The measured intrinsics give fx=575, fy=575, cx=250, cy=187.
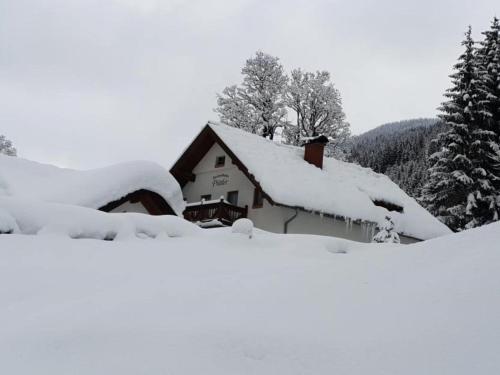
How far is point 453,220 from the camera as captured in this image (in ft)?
89.2

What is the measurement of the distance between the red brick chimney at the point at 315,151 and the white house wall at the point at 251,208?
3668 mm

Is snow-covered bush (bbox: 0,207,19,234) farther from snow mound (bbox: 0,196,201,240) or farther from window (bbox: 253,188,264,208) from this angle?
window (bbox: 253,188,264,208)

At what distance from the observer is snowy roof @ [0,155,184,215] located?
Answer: 41.9ft

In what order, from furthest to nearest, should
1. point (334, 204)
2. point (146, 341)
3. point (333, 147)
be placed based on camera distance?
1. point (333, 147)
2. point (334, 204)
3. point (146, 341)

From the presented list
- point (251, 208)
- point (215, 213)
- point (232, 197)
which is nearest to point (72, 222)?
point (215, 213)

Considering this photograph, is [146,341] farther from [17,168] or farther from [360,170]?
[360,170]

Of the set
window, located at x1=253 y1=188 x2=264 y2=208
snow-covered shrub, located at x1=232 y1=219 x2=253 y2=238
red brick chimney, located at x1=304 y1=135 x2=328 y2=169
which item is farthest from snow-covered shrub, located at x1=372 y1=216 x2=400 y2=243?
snow-covered shrub, located at x1=232 y1=219 x2=253 y2=238

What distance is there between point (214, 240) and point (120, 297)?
3812 millimetres

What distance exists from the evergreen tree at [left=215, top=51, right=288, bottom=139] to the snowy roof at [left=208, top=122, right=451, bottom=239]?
26.9ft

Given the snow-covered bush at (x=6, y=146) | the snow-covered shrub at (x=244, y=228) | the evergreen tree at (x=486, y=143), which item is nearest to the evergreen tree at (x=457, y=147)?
the evergreen tree at (x=486, y=143)

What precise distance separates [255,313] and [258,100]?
106 feet

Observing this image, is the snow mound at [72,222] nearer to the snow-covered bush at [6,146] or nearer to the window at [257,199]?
the window at [257,199]

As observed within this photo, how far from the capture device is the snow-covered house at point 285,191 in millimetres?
22750

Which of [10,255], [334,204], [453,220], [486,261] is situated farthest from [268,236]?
[453,220]
